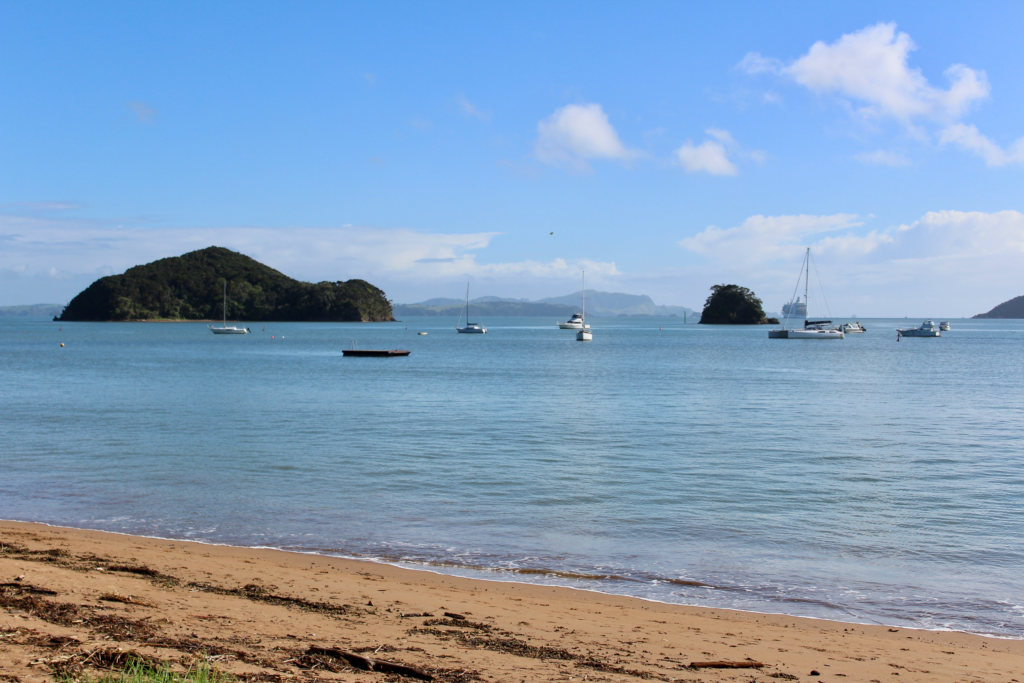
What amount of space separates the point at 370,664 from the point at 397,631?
4.41 feet

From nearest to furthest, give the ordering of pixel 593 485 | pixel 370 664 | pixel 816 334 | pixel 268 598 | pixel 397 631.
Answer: pixel 370 664, pixel 397 631, pixel 268 598, pixel 593 485, pixel 816 334

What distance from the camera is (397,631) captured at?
7012 millimetres

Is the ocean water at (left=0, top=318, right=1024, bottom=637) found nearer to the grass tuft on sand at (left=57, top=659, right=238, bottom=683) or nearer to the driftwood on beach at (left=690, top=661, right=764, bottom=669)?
the driftwood on beach at (left=690, top=661, right=764, bottom=669)

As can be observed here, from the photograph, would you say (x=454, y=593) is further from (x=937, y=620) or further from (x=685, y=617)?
(x=937, y=620)

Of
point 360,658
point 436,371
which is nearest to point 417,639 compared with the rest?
point 360,658

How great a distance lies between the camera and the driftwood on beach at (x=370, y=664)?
553 centimetres

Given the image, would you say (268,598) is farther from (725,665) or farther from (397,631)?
(725,665)

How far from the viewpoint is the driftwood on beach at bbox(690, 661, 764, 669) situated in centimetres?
632

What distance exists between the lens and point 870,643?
761 centimetres

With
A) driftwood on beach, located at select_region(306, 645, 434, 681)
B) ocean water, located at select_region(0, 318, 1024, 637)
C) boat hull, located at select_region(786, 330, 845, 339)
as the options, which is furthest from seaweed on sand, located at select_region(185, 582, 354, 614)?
boat hull, located at select_region(786, 330, 845, 339)

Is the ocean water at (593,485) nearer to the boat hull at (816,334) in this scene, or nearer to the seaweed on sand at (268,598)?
the seaweed on sand at (268,598)

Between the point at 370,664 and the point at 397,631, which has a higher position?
the point at 370,664

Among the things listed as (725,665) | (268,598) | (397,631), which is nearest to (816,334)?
(725,665)

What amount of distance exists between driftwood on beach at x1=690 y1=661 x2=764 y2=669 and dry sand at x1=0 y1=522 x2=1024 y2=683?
8cm
